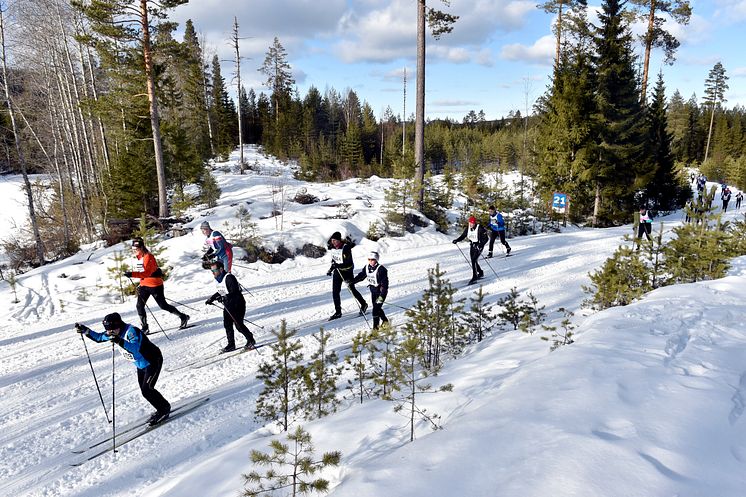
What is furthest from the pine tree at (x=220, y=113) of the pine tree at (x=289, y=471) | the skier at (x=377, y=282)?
the pine tree at (x=289, y=471)

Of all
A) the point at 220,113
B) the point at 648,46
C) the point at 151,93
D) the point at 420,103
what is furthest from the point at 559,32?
the point at 220,113

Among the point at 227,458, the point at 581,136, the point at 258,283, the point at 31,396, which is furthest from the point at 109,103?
the point at 581,136

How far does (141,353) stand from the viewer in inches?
206

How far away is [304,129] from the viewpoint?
5562 cm

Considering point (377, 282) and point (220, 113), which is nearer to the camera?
point (377, 282)

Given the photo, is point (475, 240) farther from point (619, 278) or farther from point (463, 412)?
point (463, 412)

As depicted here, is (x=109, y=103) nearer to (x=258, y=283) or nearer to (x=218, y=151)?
(x=258, y=283)

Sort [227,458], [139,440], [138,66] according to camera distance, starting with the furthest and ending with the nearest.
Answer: [138,66] < [139,440] < [227,458]

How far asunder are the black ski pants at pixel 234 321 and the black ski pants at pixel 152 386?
171 centimetres

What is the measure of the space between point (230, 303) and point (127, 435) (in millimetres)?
2547

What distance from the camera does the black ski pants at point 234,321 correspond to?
7.01 meters

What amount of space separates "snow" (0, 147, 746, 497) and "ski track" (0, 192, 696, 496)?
31 mm

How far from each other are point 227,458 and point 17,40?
2486 centimetres

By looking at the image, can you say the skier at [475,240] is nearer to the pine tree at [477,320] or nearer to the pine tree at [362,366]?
the pine tree at [477,320]
